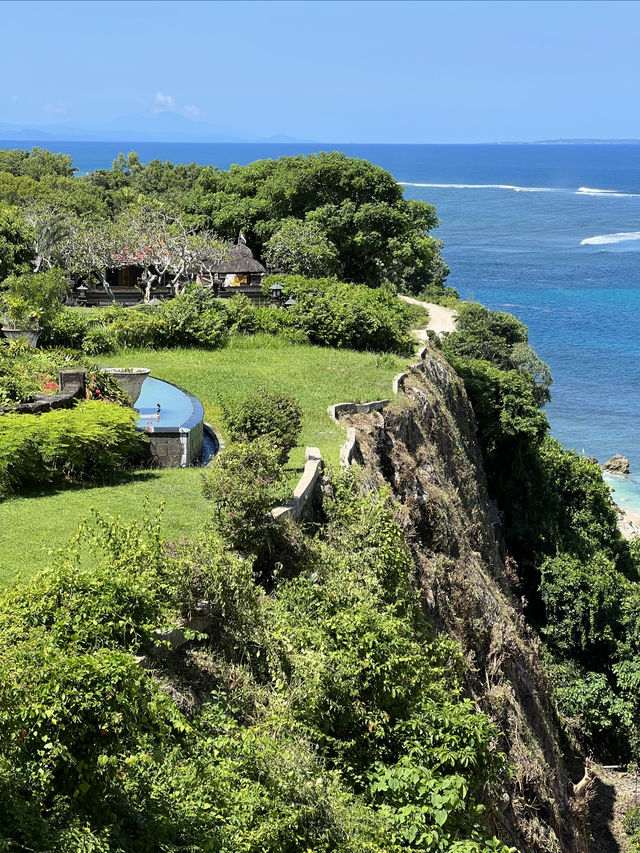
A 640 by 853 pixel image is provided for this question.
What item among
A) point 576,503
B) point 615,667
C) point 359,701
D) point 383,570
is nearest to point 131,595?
point 359,701

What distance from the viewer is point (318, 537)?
13828 mm

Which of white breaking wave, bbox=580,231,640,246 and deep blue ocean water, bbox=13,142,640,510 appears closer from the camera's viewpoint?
deep blue ocean water, bbox=13,142,640,510

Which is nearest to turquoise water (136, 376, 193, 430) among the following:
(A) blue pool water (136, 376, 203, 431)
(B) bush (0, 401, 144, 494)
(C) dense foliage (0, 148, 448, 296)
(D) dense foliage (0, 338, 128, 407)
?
(A) blue pool water (136, 376, 203, 431)

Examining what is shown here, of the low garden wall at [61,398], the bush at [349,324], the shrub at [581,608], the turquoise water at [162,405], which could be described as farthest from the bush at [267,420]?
the shrub at [581,608]

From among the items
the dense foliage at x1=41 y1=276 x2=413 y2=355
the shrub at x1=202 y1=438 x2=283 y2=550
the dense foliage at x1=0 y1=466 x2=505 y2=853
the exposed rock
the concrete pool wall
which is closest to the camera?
the dense foliage at x1=0 y1=466 x2=505 y2=853

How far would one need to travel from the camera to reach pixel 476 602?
1802 centimetres

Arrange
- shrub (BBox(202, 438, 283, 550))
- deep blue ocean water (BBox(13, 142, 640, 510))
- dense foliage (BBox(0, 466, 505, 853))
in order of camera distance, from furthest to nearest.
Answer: deep blue ocean water (BBox(13, 142, 640, 510)) → shrub (BBox(202, 438, 283, 550)) → dense foliage (BBox(0, 466, 505, 853))

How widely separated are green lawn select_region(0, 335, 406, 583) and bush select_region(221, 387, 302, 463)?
733 millimetres

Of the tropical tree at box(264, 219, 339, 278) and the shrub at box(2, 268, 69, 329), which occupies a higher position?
the tropical tree at box(264, 219, 339, 278)

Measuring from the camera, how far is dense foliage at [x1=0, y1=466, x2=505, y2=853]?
659 centimetres

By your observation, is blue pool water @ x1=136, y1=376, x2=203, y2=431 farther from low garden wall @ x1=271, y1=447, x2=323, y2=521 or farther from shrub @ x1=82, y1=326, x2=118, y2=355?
shrub @ x1=82, y1=326, x2=118, y2=355

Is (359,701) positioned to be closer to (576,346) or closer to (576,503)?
(576,503)

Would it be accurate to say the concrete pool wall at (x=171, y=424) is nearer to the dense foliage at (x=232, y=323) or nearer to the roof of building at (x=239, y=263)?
the dense foliage at (x=232, y=323)

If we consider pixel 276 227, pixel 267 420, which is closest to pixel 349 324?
pixel 267 420
